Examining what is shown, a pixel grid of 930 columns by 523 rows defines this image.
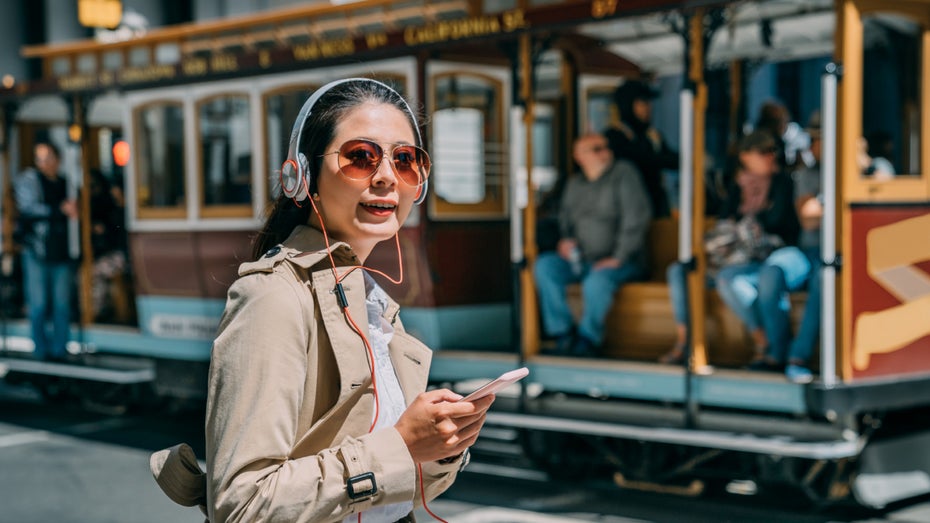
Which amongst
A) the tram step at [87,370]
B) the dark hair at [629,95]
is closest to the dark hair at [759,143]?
the dark hair at [629,95]

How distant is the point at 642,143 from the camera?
7.80 m

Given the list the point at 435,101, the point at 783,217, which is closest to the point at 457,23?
the point at 435,101

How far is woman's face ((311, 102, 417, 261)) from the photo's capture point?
180cm

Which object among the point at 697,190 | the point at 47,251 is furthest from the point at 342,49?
the point at 47,251

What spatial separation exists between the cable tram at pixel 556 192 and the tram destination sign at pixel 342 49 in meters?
0.02

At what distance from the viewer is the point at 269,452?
1557 millimetres

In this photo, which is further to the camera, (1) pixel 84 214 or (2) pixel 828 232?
(1) pixel 84 214

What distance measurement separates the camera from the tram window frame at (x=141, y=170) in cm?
917

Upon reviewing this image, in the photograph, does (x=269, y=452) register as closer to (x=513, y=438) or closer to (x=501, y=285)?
(x=513, y=438)

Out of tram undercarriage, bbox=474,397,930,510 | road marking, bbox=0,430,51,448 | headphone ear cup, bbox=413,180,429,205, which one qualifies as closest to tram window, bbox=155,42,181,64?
road marking, bbox=0,430,51,448

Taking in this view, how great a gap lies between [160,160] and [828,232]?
5.82 meters

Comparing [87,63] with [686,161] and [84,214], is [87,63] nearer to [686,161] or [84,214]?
[84,214]

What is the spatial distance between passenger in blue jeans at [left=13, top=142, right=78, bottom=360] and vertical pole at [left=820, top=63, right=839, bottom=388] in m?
6.82

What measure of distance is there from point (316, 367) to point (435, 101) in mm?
6053
